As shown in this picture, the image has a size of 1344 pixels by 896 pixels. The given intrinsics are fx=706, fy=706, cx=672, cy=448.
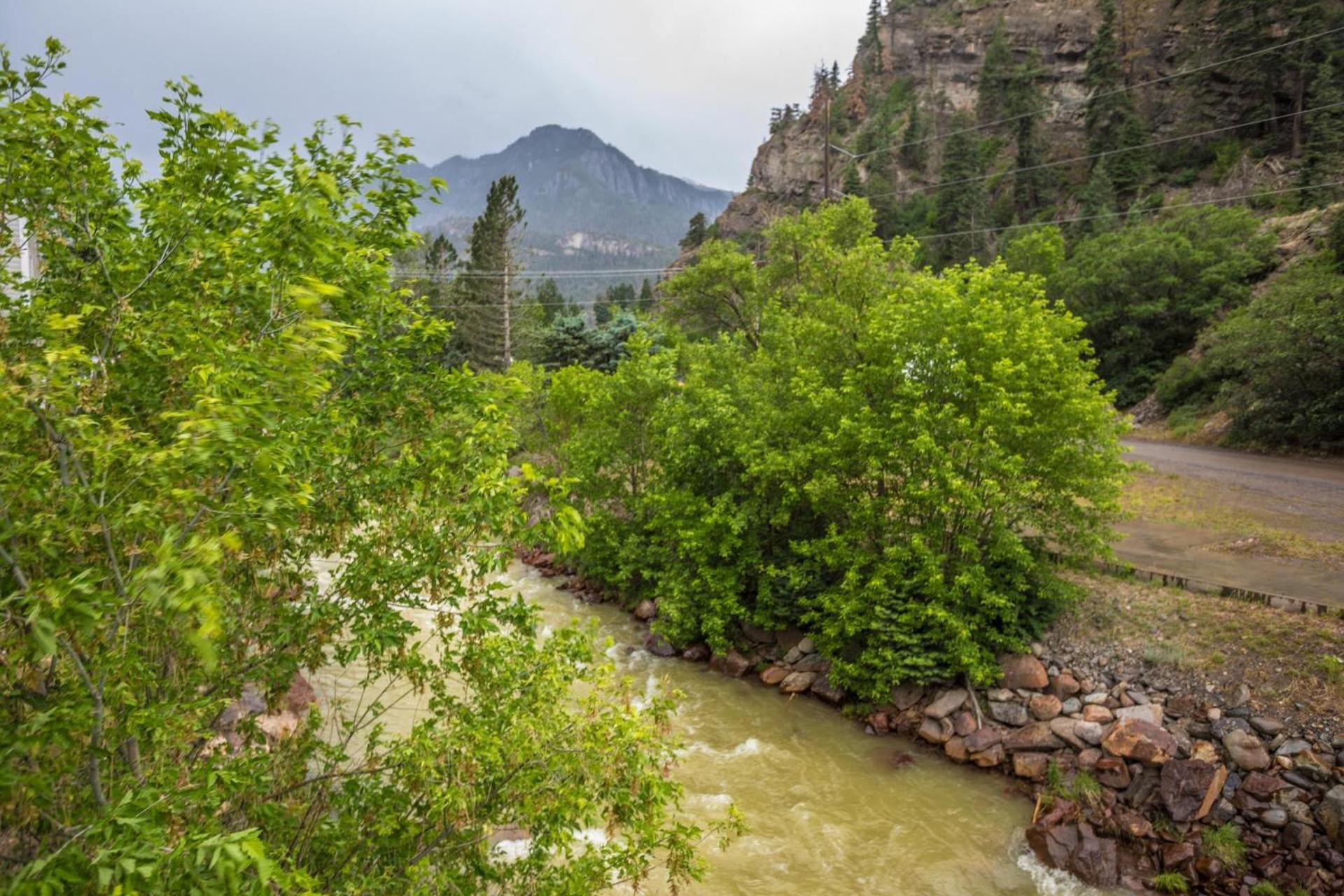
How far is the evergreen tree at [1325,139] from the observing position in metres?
38.7

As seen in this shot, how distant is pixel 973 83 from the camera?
102 meters

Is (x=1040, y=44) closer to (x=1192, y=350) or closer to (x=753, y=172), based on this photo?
(x=753, y=172)

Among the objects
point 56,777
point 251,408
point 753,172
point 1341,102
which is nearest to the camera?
point 251,408

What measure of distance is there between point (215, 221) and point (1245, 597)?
15945mm

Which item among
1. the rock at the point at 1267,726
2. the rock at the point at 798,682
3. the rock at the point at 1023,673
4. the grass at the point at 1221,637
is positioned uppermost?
the grass at the point at 1221,637

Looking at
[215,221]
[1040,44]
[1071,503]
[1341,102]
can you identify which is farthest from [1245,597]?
[1040,44]

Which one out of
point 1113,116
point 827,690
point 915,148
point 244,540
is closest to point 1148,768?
point 827,690

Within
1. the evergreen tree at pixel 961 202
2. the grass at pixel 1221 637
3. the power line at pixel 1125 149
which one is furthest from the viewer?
the evergreen tree at pixel 961 202

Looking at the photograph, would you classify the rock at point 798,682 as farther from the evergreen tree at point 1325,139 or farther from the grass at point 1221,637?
the evergreen tree at point 1325,139

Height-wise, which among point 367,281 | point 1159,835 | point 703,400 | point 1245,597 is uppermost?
point 367,281

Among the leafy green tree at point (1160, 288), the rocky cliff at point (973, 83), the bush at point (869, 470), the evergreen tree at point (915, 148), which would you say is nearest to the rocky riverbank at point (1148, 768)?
the bush at point (869, 470)

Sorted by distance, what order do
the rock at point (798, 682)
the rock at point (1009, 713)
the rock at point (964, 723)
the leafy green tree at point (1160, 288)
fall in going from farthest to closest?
the leafy green tree at point (1160, 288) → the rock at point (798, 682) → the rock at point (964, 723) → the rock at point (1009, 713)

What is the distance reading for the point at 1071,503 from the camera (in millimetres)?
13211

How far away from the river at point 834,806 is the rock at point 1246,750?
3010 millimetres
